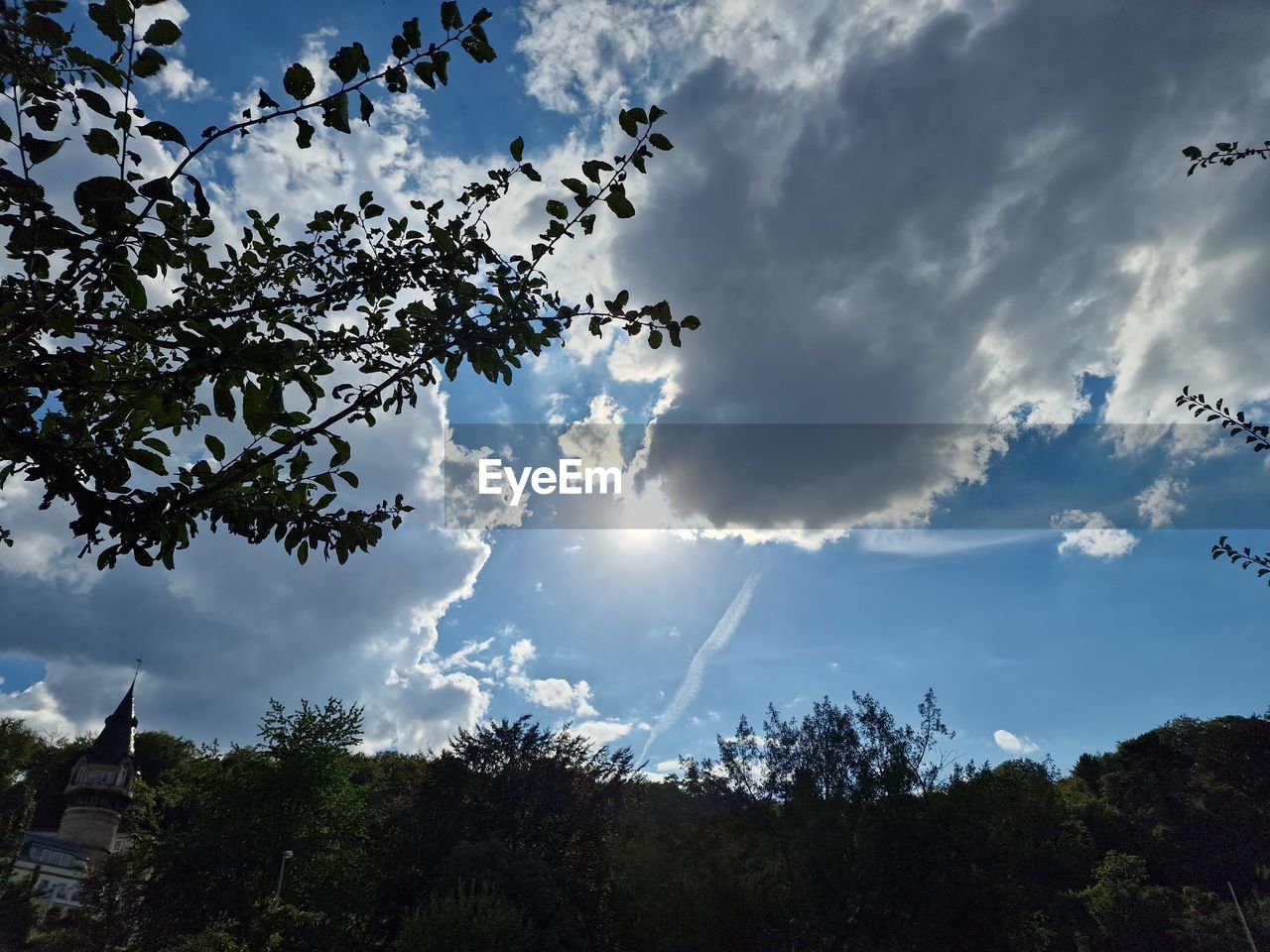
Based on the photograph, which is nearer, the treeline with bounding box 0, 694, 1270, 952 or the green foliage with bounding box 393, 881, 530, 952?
the green foliage with bounding box 393, 881, 530, 952

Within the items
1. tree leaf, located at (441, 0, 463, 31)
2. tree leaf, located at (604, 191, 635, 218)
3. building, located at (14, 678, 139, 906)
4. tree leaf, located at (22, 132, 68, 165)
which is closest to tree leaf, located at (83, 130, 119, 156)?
tree leaf, located at (22, 132, 68, 165)

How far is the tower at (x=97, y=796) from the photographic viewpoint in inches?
2628

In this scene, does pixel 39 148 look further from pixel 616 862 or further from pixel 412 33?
pixel 616 862

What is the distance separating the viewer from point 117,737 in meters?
69.9

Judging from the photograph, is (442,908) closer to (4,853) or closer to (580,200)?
(580,200)

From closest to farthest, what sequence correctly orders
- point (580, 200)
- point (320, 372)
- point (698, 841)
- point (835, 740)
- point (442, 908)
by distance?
point (580, 200) < point (320, 372) < point (442, 908) < point (698, 841) < point (835, 740)

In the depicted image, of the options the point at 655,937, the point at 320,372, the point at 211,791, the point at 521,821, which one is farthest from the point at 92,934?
the point at 320,372

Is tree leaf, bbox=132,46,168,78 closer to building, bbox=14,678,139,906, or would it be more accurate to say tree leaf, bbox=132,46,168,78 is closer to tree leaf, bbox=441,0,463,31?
tree leaf, bbox=441,0,463,31

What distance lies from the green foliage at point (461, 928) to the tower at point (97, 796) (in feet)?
203

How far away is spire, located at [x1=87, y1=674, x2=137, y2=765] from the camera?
67.8m

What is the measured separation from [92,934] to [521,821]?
19570 millimetres

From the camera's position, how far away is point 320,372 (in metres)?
3.67

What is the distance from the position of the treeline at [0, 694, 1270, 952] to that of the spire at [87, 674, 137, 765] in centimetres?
3010

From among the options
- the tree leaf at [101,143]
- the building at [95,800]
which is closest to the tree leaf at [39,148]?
the tree leaf at [101,143]
